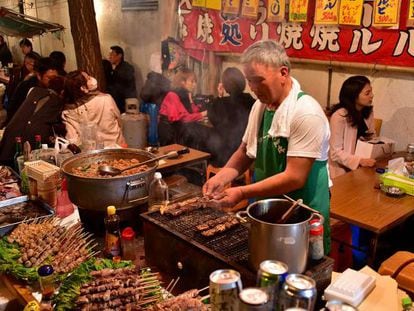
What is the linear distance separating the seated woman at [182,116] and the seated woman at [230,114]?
491 mm

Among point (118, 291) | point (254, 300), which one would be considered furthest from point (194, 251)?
point (254, 300)

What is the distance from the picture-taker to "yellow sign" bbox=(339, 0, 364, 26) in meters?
5.23

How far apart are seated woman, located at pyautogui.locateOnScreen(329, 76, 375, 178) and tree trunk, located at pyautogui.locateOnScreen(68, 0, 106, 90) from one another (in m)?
3.87

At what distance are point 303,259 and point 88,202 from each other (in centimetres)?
142

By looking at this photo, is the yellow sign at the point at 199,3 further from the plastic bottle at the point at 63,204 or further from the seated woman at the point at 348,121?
the plastic bottle at the point at 63,204

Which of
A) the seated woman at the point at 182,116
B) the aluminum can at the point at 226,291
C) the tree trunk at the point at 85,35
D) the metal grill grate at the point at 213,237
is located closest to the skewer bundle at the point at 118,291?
the metal grill grate at the point at 213,237

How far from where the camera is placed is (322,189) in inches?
107

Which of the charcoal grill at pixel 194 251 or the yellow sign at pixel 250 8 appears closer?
the charcoal grill at pixel 194 251

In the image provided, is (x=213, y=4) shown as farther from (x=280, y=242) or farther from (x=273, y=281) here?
(x=273, y=281)

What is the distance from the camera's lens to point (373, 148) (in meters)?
4.76

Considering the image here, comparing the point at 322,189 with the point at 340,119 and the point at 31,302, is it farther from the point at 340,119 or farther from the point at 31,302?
the point at 340,119

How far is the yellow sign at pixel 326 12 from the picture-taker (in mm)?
5441

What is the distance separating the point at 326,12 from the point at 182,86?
2.79 m

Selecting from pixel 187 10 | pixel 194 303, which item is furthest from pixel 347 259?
pixel 187 10
